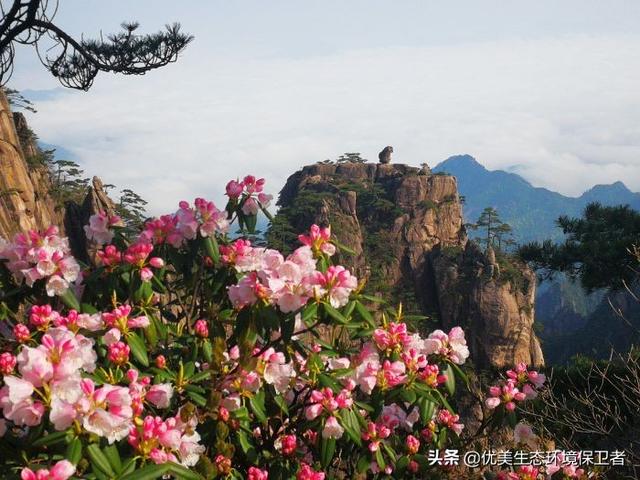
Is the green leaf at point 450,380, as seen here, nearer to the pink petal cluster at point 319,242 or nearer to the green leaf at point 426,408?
the green leaf at point 426,408

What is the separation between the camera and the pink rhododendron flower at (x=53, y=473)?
5.33 ft

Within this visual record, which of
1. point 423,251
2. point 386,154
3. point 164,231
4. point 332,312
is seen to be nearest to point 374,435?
point 332,312

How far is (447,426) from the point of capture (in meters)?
3.18

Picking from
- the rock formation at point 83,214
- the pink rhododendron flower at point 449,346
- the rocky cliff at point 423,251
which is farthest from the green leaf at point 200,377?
the rocky cliff at point 423,251

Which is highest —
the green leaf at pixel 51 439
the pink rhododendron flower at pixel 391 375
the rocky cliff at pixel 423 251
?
the green leaf at pixel 51 439

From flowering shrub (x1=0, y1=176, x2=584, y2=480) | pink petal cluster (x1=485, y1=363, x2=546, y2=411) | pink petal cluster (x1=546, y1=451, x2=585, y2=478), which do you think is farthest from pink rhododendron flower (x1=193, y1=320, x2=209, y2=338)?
pink petal cluster (x1=546, y1=451, x2=585, y2=478)

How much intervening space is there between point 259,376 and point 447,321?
110 feet

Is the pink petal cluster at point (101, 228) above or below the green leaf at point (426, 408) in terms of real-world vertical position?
above

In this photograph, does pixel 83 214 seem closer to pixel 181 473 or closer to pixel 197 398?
pixel 197 398

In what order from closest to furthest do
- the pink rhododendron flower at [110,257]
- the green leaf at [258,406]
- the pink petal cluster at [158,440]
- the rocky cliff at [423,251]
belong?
the pink petal cluster at [158,440] → the green leaf at [258,406] → the pink rhododendron flower at [110,257] → the rocky cliff at [423,251]

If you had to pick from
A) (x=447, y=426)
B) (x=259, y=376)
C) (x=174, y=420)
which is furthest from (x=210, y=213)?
(x=447, y=426)

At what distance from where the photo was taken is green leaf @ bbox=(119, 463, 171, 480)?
172cm

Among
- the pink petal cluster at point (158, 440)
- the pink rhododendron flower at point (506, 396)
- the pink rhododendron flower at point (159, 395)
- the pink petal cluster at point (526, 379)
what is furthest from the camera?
the pink petal cluster at point (526, 379)

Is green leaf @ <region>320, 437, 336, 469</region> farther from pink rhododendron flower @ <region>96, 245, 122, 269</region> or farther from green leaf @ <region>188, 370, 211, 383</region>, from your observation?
pink rhododendron flower @ <region>96, 245, 122, 269</region>
